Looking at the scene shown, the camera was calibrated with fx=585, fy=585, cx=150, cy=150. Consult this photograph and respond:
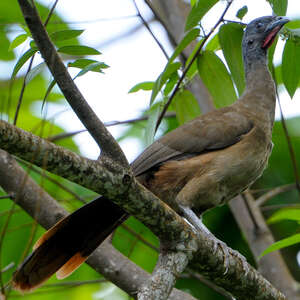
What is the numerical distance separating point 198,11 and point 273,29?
153cm

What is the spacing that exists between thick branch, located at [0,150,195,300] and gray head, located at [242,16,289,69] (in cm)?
193

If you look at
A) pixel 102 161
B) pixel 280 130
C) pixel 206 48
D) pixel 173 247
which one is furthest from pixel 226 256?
pixel 280 130

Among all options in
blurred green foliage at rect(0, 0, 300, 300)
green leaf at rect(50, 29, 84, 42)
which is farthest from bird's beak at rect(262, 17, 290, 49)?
A: green leaf at rect(50, 29, 84, 42)

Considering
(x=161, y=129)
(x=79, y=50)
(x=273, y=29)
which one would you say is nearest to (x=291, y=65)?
(x=273, y=29)

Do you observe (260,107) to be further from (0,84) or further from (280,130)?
(0,84)

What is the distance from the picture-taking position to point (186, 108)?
4266 millimetres

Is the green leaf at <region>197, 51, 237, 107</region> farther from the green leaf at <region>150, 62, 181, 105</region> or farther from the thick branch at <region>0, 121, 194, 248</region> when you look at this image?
the thick branch at <region>0, 121, 194, 248</region>

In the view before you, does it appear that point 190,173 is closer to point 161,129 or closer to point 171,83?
point 171,83

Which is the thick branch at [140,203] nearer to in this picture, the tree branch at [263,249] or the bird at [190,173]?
the bird at [190,173]

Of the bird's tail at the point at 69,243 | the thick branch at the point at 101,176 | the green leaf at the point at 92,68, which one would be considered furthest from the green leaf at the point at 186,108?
the green leaf at the point at 92,68

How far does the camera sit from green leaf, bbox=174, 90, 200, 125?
4230 millimetres

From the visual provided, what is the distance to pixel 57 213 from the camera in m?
3.89

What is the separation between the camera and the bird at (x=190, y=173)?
11.7 feet

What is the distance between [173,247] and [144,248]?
2.07 meters
